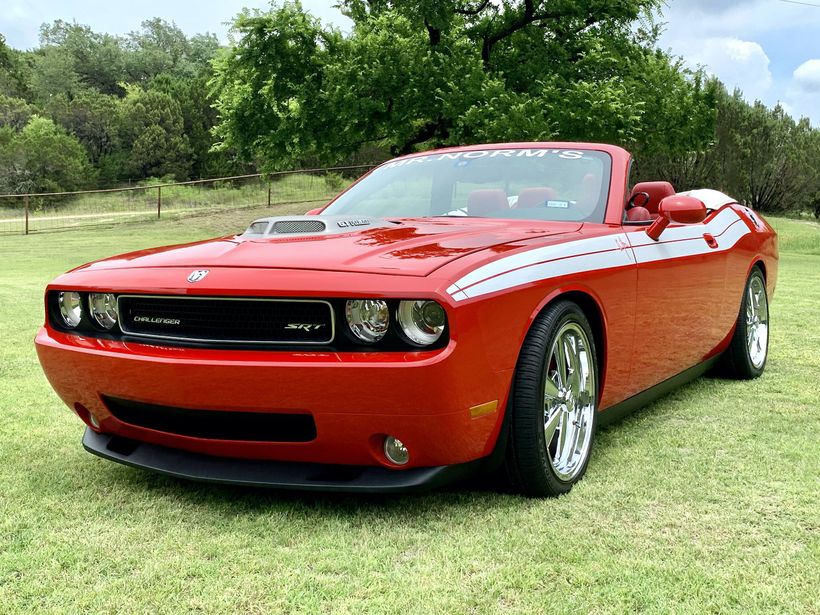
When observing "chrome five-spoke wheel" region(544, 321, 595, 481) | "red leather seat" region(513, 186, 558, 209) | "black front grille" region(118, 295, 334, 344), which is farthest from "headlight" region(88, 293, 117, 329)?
"red leather seat" region(513, 186, 558, 209)

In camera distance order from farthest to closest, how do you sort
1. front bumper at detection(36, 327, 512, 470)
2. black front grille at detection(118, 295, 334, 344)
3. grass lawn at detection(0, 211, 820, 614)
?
black front grille at detection(118, 295, 334, 344) < front bumper at detection(36, 327, 512, 470) < grass lawn at detection(0, 211, 820, 614)

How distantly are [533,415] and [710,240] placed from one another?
6.69ft

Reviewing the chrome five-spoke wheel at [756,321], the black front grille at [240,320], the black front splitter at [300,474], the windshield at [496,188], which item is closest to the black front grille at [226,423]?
the black front splitter at [300,474]

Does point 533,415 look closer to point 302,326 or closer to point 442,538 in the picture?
point 442,538

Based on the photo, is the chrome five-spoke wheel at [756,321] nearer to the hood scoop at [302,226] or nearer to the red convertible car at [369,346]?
the red convertible car at [369,346]

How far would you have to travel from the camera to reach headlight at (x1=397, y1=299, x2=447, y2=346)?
94.1 inches

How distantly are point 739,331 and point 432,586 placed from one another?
3.28 meters

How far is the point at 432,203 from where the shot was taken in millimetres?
3898

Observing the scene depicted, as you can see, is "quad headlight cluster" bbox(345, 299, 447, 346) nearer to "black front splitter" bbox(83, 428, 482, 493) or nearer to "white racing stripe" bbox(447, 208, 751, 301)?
"white racing stripe" bbox(447, 208, 751, 301)

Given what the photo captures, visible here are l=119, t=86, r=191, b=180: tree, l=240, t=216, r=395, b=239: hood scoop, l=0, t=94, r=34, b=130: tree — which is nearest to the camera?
l=240, t=216, r=395, b=239: hood scoop

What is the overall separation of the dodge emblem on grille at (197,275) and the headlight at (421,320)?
2.20 feet

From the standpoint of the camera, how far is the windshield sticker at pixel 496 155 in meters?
3.95

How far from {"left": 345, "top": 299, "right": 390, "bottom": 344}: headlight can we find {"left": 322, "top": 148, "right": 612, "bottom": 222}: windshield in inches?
54.8

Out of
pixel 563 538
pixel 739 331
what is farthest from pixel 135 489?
pixel 739 331
